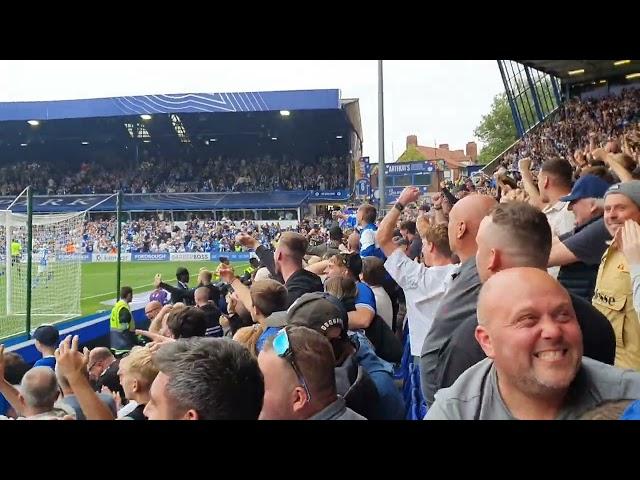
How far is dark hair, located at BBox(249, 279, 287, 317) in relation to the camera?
2.99m

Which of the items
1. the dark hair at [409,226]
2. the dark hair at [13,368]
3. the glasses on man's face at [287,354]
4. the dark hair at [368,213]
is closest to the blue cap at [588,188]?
the glasses on man's face at [287,354]

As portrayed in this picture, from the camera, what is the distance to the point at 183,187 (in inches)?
1420

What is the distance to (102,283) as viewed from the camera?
765 inches

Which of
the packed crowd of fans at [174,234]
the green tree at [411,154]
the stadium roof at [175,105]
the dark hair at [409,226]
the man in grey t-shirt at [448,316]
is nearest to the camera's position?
the man in grey t-shirt at [448,316]

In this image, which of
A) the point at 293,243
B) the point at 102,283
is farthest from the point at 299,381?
the point at 102,283

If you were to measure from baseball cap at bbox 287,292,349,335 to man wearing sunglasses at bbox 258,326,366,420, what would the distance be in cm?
51

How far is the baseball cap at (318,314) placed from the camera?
2229 mm

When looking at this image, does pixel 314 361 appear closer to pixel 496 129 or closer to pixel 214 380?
pixel 214 380

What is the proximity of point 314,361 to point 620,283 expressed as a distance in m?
1.27

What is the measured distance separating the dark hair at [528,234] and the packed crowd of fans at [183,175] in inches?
1318

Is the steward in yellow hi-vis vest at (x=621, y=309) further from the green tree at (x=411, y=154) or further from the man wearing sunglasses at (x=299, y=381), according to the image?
the green tree at (x=411, y=154)
